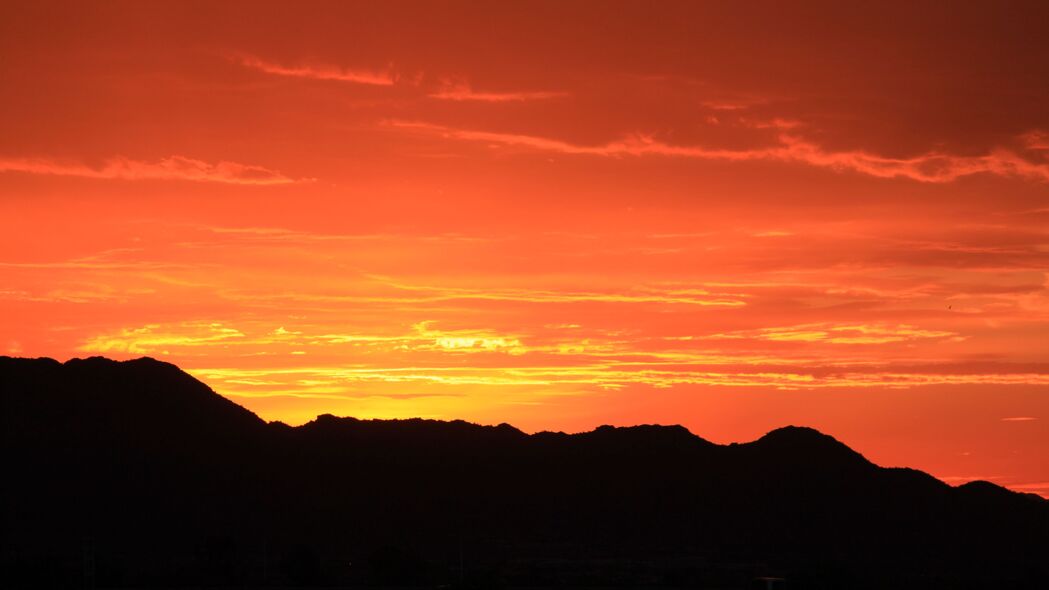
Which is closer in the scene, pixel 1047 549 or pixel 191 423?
pixel 1047 549

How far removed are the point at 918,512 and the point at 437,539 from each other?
5542cm

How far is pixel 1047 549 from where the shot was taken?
483 ft

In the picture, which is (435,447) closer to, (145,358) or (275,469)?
(275,469)

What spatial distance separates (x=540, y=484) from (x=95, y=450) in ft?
164

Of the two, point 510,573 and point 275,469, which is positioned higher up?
point 275,469

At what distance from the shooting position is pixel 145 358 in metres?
168

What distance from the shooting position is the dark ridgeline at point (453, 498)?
428 ft

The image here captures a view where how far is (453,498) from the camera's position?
155 meters

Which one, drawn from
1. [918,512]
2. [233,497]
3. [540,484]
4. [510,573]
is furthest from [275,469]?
[918,512]

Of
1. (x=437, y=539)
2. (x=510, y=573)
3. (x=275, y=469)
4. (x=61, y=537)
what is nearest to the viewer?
(x=510, y=573)

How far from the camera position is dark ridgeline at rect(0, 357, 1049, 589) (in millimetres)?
130375

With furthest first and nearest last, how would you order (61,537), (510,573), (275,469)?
(275,469), (61,537), (510,573)

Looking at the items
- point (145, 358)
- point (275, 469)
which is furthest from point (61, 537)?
point (145, 358)

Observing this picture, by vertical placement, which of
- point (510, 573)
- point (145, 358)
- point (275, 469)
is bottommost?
point (510, 573)
